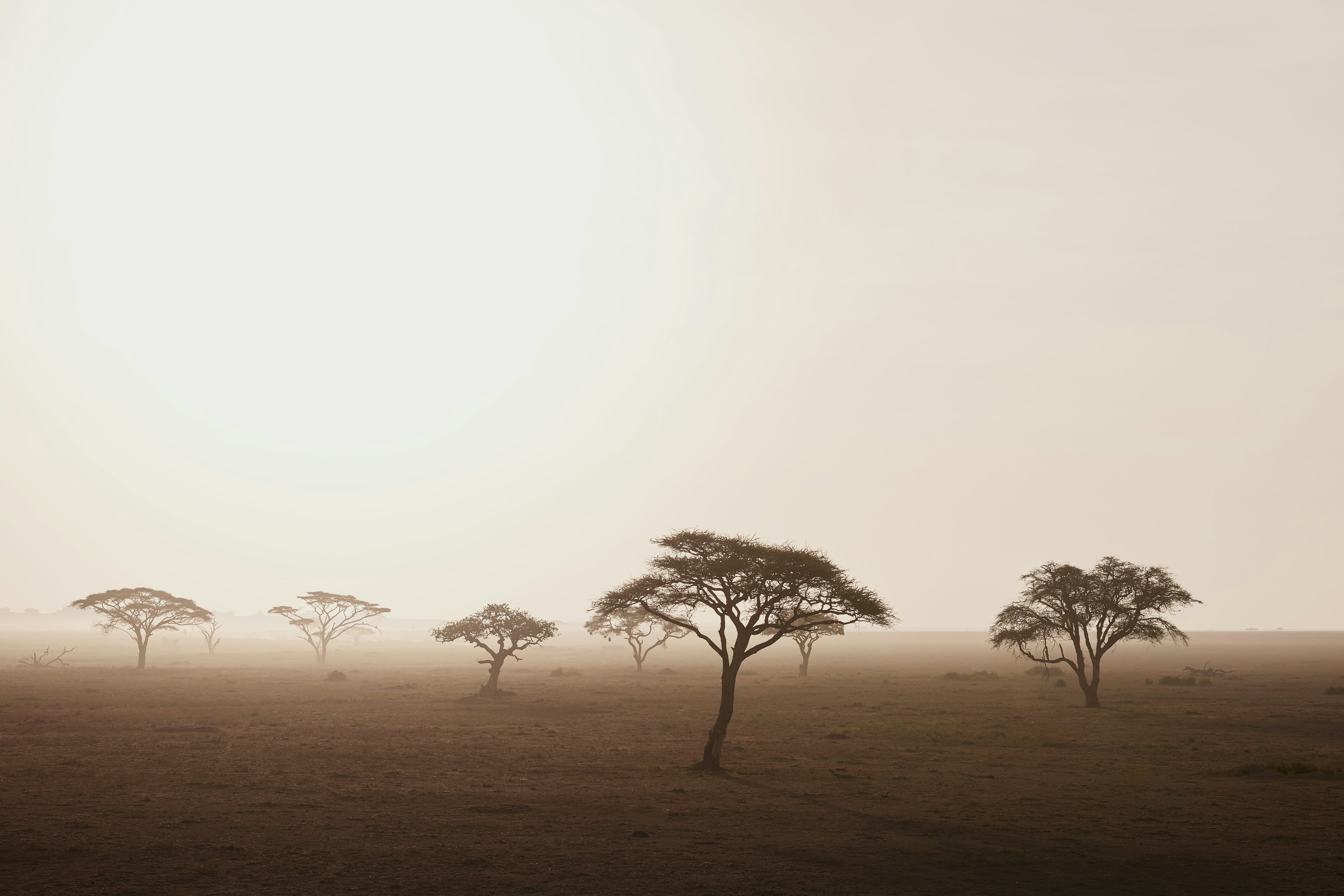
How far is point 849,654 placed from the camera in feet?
541

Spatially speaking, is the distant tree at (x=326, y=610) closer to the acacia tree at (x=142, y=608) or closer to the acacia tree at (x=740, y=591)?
the acacia tree at (x=142, y=608)

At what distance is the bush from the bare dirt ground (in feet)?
52.3

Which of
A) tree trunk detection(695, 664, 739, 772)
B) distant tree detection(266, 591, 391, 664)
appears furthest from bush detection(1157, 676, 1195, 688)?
distant tree detection(266, 591, 391, 664)

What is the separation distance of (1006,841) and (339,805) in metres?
16.5

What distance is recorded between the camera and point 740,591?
30609mm

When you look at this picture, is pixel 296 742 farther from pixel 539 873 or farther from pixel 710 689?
pixel 710 689

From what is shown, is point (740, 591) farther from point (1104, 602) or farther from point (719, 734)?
→ point (1104, 602)

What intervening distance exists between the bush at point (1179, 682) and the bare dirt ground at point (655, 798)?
52.3ft

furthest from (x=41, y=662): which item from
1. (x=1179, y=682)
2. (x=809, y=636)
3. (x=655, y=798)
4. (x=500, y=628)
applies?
(x=1179, y=682)

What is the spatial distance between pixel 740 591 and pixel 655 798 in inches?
311

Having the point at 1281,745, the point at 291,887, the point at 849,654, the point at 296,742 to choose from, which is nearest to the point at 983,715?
the point at 1281,745

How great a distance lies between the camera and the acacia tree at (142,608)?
8125 cm

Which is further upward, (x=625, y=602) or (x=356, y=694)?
(x=625, y=602)

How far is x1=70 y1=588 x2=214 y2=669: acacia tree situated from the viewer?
81.2 meters
